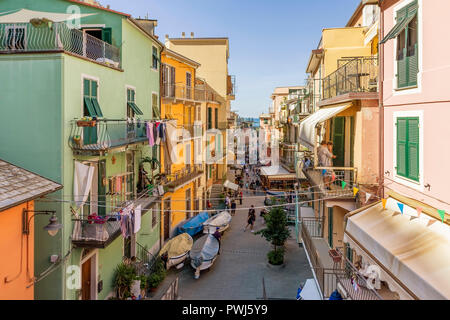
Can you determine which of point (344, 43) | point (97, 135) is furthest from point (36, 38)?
point (344, 43)

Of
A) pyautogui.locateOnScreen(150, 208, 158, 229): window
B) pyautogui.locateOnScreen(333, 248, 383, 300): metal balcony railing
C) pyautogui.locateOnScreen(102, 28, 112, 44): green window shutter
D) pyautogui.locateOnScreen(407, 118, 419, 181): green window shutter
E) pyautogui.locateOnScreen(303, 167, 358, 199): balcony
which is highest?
pyautogui.locateOnScreen(102, 28, 112, 44): green window shutter

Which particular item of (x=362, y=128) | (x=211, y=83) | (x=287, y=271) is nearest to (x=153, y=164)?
(x=287, y=271)

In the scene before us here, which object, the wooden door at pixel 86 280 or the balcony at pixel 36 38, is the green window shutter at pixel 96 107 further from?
the wooden door at pixel 86 280

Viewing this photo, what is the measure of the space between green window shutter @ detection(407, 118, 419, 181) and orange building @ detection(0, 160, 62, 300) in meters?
9.65

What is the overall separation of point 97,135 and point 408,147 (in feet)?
33.4

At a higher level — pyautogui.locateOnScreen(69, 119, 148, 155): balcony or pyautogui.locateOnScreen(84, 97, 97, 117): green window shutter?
pyautogui.locateOnScreen(84, 97, 97, 117): green window shutter

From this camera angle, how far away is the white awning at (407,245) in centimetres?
629

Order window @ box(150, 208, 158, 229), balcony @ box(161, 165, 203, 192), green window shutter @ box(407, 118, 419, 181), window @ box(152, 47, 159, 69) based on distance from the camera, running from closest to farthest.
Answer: green window shutter @ box(407, 118, 419, 181), window @ box(152, 47, 159, 69), window @ box(150, 208, 158, 229), balcony @ box(161, 165, 203, 192)

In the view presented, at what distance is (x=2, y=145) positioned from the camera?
11.2m

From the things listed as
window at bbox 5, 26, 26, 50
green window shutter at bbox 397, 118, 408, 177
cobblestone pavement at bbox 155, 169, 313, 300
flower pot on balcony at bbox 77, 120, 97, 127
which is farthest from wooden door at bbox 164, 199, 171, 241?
green window shutter at bbox 397, 118, 408, 177

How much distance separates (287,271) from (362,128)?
1089 centimetres

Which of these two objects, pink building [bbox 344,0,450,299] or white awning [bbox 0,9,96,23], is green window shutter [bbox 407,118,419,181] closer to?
pink building [bbox 344,0,450,299]

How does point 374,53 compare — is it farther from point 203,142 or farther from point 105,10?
point 203,142

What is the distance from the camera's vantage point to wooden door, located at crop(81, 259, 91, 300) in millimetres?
13070
